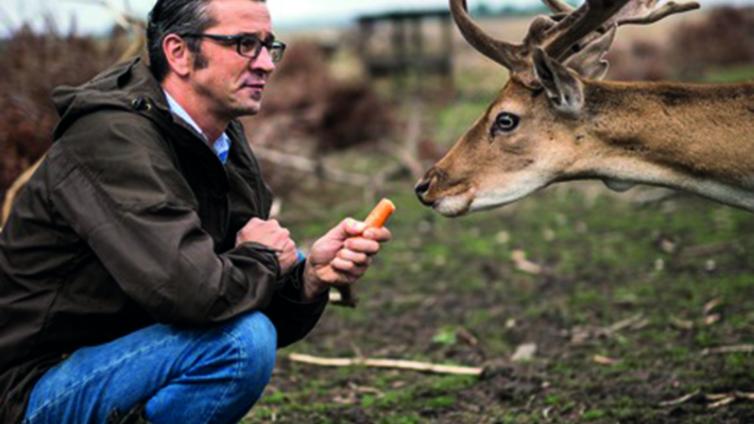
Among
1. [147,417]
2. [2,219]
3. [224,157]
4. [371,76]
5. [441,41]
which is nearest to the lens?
[147,417]

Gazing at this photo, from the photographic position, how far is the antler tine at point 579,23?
492cm

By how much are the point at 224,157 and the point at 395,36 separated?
23270 millimetres

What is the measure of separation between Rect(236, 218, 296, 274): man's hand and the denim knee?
250 millimetres

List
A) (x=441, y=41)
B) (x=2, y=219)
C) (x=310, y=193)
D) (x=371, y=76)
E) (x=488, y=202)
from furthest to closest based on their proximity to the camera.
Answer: (x=441, y=41) < (x=371, y=76) < (x=310, y=193) < (x=2, y=219) < (x=488, y=202)

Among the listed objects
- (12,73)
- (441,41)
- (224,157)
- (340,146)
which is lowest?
(441,41)

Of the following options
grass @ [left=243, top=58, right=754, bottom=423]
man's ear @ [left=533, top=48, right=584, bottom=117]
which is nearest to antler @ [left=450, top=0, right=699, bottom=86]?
man's ear @ [left=533, top=48, right=584, bottom=117]

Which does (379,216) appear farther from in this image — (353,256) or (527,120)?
(527,120)

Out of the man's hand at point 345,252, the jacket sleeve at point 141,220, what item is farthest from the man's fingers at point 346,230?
the jacket sleeve at point 141,220

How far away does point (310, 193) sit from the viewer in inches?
472

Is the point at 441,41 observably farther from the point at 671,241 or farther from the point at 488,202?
the point at 488,202

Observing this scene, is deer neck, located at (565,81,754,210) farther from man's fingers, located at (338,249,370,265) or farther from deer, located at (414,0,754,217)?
man's fingers, located at (338,249,370,265)

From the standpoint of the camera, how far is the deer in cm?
479

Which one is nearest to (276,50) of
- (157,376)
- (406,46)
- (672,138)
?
(157,376)

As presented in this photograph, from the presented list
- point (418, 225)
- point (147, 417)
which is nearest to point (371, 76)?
point (418, 225)
